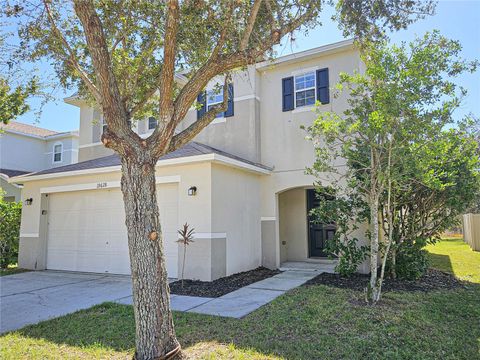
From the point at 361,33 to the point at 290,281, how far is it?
21.4 ft

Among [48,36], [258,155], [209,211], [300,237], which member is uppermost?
A: [48,36]

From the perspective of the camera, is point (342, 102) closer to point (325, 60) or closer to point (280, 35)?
point (325, 60)

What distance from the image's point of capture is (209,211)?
996 centimetres

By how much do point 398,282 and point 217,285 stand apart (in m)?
4.75

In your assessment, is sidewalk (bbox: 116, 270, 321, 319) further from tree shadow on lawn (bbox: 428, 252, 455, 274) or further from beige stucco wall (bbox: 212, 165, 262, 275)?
tree shadow on lawn (bbox: 428, 252, 455, 274)

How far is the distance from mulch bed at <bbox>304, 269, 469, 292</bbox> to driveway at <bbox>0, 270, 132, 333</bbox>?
527 centimetres

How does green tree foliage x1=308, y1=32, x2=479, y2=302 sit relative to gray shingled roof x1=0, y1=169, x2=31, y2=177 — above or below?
below

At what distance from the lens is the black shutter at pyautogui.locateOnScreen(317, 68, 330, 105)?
39.8 feet

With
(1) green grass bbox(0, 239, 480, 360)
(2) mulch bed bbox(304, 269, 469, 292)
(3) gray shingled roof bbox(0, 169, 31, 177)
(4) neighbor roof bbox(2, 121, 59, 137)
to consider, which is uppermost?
(4) neighbor roof bbox(2, 121, 59, 137)

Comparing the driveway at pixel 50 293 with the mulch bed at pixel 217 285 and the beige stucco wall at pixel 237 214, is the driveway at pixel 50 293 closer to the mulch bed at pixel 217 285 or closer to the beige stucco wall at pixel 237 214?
the mulch bed at pixel 217 285

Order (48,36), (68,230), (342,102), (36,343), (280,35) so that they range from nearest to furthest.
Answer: (36,343), (280,35), (48,36), (342,102), (68,230)

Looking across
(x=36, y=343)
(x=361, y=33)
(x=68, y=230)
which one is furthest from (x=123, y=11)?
(x=68, y=230)

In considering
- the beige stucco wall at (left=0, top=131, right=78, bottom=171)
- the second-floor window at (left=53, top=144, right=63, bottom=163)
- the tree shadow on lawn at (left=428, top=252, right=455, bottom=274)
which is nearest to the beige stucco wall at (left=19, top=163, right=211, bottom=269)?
the tree shadow on lawn at (left=428, top=252, right=455, bottom=274)

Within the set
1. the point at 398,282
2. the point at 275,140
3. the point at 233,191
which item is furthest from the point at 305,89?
the point at 398,282
